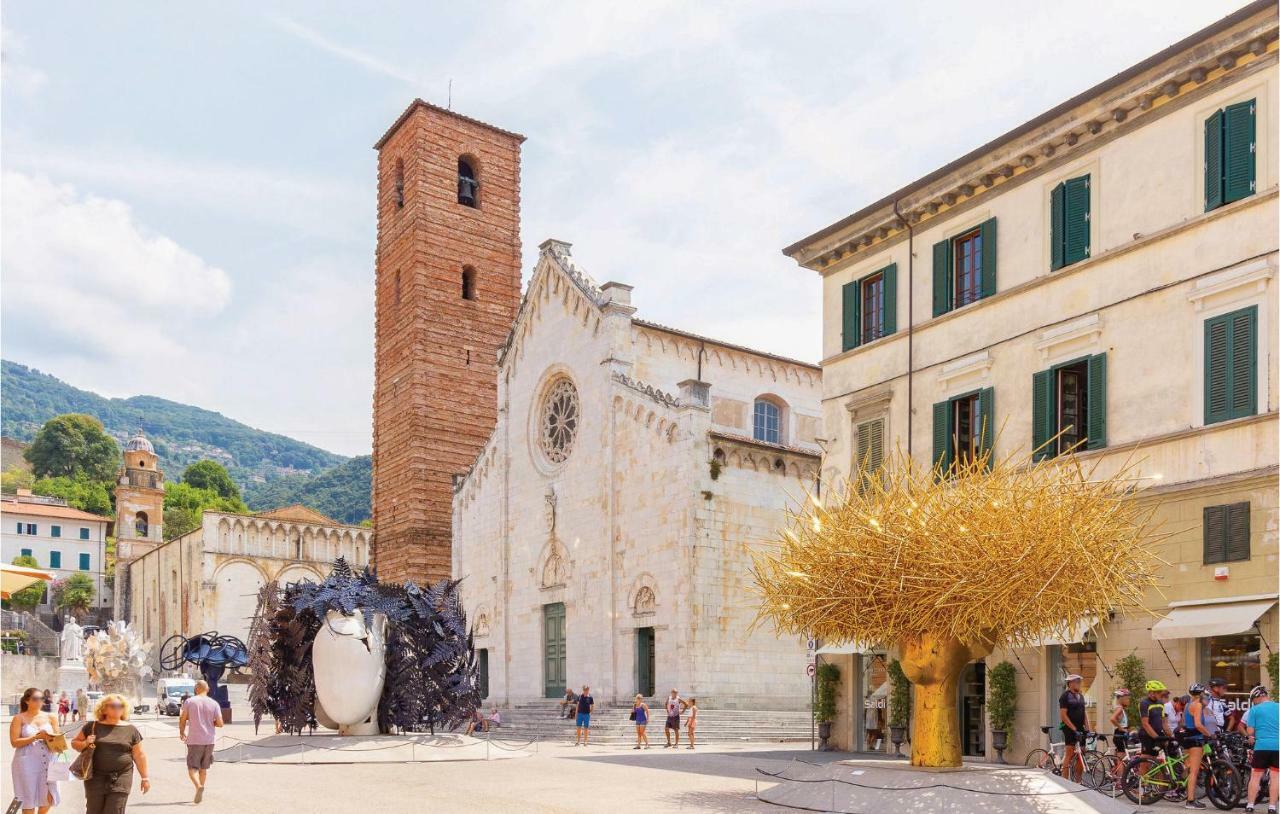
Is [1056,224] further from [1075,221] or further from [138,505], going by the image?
[138,505]

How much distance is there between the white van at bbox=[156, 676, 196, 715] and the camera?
162 feet

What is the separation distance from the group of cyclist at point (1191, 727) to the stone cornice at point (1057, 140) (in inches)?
346

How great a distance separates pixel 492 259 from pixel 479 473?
9.60 metres

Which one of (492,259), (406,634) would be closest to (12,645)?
(492,259)

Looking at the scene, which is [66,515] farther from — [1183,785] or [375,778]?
[1183,785]

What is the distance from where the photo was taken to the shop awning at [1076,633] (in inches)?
607

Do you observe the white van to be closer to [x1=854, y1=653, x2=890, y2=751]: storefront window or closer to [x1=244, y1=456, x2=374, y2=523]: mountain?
[x1=854, y1=653, x2=890, y2=751]: storefront window

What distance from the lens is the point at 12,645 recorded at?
257 feet

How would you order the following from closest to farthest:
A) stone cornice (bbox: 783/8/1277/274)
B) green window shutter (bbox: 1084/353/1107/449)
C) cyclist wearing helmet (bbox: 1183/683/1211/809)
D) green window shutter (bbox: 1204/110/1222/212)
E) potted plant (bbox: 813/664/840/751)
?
cyclist wearing helmet (bbox: 1183/683/1211/809), stone cornice (bbox: 783/8/1277/274), green window shutter (bbox: 1204/110/1222/212), green window shutter (bbox: 1084/353/1107/449), potted plant (bbox: 813/664/840/751)

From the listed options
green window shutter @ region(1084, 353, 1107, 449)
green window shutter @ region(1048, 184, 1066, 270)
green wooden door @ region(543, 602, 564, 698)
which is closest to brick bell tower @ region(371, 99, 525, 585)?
green wooden door @ region(543, 602, 564, 698)

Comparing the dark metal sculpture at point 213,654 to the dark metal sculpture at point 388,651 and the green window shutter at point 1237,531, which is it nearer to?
the dark metal sculpture at point 388,651

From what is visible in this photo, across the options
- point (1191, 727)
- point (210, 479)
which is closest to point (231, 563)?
point (1191, 727)

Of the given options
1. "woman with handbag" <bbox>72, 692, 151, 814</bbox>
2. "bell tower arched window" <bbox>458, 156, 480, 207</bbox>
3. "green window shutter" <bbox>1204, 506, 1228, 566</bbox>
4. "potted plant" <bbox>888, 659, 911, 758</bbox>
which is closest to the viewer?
"woman with handbag" <bbox>72, 692, 151, 814</bbox>

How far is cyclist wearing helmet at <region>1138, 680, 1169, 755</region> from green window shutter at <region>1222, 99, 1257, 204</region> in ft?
24.1
